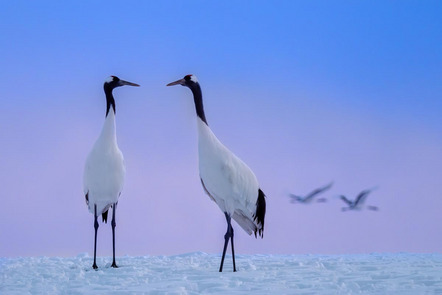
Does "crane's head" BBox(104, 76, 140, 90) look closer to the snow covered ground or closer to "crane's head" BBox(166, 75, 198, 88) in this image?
A: "crane's head" BBox(166, 75, 198, 88)

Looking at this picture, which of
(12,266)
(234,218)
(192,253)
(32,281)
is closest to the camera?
(32,281)

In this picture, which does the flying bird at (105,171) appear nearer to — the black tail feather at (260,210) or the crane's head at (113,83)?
the crane's head at (113,83)

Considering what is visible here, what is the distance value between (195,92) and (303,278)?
3.18m

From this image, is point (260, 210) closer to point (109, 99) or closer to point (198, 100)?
point (198, 100)

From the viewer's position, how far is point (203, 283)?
7.08 metres

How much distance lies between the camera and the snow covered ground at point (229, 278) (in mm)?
6660

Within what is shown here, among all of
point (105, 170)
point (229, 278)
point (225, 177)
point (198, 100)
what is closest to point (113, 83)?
point (105, 170)

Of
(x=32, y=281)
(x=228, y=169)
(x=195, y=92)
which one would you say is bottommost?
(x=32, y=281)

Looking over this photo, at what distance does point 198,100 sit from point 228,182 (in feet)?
4.64

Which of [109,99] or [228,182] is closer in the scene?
[228,182]

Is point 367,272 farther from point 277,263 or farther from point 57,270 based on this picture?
point 57,270

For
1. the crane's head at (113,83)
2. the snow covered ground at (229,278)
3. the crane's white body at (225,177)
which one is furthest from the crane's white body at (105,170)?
the crane's white body at (225,177)

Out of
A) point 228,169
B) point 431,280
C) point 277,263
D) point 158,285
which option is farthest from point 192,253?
point 431,280

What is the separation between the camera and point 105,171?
942cm
